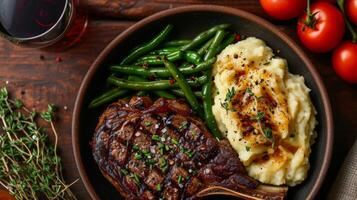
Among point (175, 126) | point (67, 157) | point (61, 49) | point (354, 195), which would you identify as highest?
point (61, 49)

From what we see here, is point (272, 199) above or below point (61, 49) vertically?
below

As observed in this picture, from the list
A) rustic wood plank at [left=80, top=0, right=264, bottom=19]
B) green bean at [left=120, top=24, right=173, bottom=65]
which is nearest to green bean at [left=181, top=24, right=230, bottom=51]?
green bean at [left=120, top=24, right=173, bottom=65]

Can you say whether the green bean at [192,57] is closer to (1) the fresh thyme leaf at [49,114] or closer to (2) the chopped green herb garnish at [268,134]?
(2) the chopped green herb garnish at [268,134]

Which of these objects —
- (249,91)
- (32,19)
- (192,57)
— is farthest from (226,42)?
(32,19)

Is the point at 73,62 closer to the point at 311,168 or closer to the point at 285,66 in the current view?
the point at 285,66

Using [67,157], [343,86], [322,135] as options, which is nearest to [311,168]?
[322,135]

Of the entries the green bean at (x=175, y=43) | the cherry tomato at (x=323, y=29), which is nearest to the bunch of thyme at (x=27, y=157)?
the green bean at (x=175, y=43)

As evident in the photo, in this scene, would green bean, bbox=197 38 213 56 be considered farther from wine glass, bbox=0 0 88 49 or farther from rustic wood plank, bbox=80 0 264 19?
wine glass, bbox=0 0 88 49
